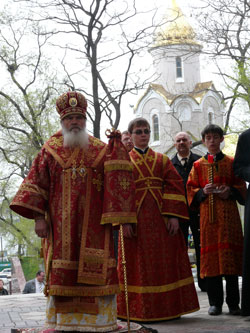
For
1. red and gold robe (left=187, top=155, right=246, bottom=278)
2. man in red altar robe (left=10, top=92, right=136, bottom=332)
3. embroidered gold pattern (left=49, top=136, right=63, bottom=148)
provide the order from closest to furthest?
man in red altar robe (left=10, top=92, right=136, bottom=332), embroidered gold pattern (left=49, top=136, right=63, bottom=148), red and gold robe (left=187, top=155, right=246, bottom=278)

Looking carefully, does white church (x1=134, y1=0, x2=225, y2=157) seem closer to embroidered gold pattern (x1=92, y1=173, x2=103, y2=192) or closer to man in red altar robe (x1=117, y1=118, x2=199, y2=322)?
man in red altar robe (x1=117, y1=118, x2=199, y2=322)

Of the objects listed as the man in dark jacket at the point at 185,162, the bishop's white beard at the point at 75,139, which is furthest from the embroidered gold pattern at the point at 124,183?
the man in dark jacket at the point at 185,162

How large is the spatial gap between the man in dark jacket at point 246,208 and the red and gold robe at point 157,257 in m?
0.63

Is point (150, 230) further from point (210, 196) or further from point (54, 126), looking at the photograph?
point (54, 126)

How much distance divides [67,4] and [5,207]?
18.3m

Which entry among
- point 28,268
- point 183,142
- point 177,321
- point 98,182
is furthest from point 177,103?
point 98,182

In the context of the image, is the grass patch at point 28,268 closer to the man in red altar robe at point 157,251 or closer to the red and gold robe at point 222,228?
the red and gold robe at point 222,228

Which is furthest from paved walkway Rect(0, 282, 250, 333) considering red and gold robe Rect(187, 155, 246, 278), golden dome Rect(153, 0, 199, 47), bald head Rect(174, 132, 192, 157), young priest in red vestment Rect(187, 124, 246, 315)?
golden dome Rect(153, 0, 199, 47)

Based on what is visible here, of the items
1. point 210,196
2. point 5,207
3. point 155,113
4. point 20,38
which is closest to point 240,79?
point 20,38

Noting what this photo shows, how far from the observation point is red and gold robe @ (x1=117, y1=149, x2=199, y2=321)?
595cm

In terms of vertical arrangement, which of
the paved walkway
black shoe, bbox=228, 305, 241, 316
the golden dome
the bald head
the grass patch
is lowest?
the paved walkway

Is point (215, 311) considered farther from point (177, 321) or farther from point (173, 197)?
point (173, 197)

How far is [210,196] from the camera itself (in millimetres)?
6367

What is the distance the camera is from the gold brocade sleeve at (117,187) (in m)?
5.05
